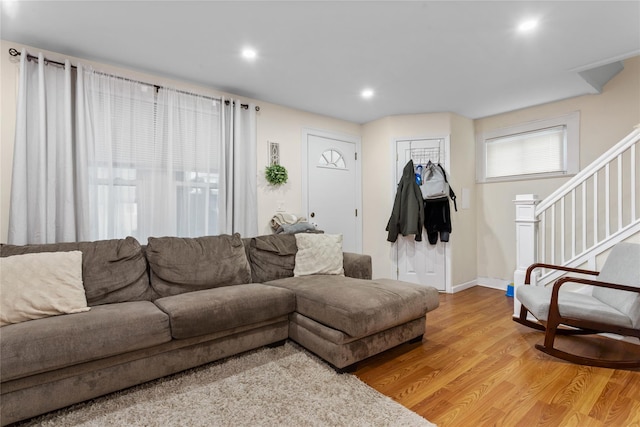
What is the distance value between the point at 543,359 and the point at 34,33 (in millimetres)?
4390

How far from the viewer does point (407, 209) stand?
4039 mm

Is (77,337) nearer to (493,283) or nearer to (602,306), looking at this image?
(602,306)

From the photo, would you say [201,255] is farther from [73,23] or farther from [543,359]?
[543,359]

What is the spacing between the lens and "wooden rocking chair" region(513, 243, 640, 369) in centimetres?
208

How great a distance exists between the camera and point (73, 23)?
2154 millimetres

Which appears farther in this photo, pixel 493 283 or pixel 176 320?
pixel 493 283

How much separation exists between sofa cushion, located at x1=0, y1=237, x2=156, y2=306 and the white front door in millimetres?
3074

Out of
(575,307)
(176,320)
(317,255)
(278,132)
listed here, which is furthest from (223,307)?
(575,307)

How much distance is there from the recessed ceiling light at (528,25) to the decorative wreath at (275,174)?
8.34ft

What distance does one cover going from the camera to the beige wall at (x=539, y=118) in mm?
3275

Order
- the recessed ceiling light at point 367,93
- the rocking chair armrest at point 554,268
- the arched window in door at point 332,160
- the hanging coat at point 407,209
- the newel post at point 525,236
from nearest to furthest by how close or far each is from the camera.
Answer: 1. the rocking chair armrest at point 554,268
2. the newel post at point 525,236
3. the recessed ceiling light at point 367,93
4. the hanging coat at point 407,209
5. the arched window in door at point 332,160

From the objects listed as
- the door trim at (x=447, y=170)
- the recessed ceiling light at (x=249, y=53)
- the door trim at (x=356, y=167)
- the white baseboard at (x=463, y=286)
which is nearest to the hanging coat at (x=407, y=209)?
the door trim at (x=447, y=170)

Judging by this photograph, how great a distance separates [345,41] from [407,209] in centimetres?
228

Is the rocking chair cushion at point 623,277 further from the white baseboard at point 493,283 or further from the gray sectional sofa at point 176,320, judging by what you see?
the white baseboard at point 493,283
